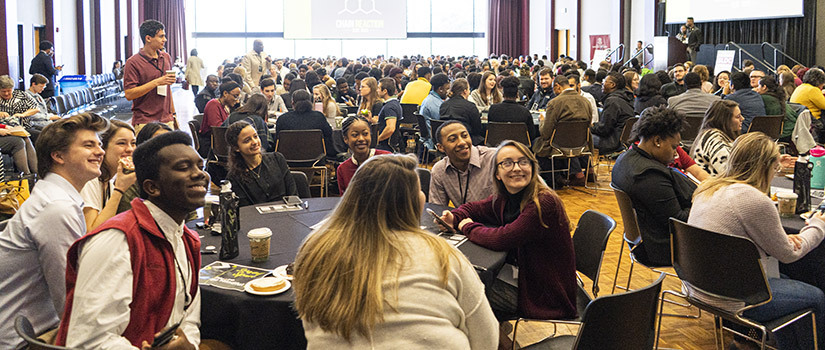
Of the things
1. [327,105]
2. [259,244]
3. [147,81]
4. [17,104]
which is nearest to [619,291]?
[259,244]

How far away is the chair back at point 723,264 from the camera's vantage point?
2.60m

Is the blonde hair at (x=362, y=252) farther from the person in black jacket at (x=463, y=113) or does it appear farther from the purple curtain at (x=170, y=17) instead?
the purple curtain at (x=170, y=17)

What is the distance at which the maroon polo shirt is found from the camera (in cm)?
457

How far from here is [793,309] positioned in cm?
274

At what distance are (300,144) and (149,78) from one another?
1.48 m

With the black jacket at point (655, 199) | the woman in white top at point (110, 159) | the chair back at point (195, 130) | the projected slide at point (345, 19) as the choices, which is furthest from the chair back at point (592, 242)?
the projected slide at point (345, 19)

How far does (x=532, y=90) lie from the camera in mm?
10422

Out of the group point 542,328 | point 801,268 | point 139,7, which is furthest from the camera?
point 139,7

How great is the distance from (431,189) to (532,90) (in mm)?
6973

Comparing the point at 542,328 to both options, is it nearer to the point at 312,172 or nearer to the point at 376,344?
the point at 376,344

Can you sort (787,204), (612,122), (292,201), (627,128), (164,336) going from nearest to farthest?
(164,336), (787,204), (292,201), (627,128), (612,122)

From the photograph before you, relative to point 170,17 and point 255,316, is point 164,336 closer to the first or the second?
point 255,316

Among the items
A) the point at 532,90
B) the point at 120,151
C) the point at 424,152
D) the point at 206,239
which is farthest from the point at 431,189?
the point at 532,90

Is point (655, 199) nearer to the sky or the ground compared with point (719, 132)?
nearer to the ground
